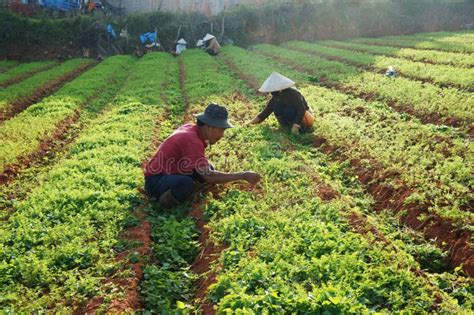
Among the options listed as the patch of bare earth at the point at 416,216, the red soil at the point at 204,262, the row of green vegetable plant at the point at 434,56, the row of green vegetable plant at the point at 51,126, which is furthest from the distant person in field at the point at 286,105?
the row of green vegetable plant at the point at 434,56

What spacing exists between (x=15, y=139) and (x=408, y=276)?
34.4 ft

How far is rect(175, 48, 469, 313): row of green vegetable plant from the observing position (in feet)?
14.9

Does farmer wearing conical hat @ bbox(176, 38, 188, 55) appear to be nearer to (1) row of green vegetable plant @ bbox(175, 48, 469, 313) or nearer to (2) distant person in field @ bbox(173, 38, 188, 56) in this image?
(2) distant person in field @ bbox(173, 38, 188, 56)

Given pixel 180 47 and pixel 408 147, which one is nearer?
pixel 408 147

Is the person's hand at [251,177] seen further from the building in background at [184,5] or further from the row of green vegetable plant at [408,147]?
the building in background at [184,5]

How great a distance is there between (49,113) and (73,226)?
27.8 feet

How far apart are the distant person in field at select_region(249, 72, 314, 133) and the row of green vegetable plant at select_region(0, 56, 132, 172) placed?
5868 millimetres

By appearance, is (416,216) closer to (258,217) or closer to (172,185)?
(258,217)

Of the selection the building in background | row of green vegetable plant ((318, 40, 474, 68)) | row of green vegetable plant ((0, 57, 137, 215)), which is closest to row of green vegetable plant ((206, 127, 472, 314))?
row of green vegetable plant ((0, 57, 137, 215))

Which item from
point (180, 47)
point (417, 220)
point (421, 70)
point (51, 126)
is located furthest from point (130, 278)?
point (180, 47)

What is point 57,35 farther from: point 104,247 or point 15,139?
point 104,247

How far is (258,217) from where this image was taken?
6582 millimetres

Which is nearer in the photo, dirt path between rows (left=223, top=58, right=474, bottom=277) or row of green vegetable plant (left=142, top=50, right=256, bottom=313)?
row of green vegetable plant (left=142, top=50, right=256, bottom=313)

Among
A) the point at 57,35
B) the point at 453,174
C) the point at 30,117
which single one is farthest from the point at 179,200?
the point at 57,35
